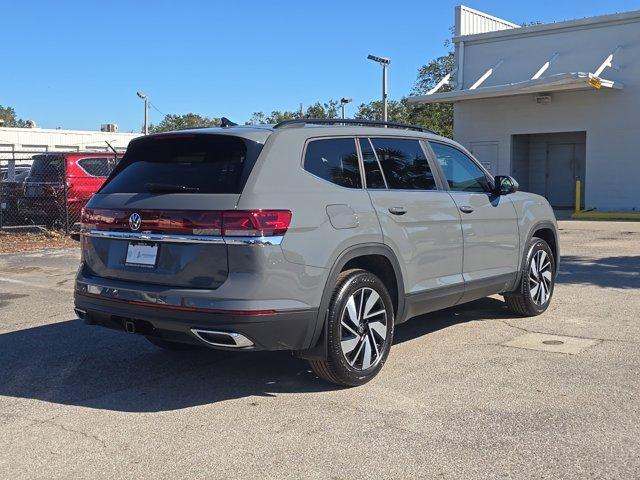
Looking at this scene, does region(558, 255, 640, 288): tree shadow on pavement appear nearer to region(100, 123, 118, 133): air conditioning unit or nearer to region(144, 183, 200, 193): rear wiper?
region(144, 183, 200, 193): rear wiper

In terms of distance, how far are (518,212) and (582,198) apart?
20657mm

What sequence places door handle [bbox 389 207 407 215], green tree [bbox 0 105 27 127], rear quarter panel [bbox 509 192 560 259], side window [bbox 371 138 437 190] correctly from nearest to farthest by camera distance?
door handle [bbox 389 207 407 215], side window [bbox 371 138 437 190], rear quarter panel [bbox 509 192 560 259], green tree [bbox 0 105 27 127]

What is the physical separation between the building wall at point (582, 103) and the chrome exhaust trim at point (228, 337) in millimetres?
21937

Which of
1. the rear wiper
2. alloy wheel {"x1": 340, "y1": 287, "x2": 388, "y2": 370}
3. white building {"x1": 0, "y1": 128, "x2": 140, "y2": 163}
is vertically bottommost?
alloy wheel {"x1": 340, "y1": 287, "x2": 388, "y2": 370}

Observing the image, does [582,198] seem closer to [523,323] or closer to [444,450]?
[523,323]

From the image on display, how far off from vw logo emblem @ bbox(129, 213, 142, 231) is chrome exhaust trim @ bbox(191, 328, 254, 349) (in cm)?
86

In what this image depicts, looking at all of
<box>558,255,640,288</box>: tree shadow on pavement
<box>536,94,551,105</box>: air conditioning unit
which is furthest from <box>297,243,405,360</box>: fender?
<box>536,94,551,105</box>: air conditioning unit

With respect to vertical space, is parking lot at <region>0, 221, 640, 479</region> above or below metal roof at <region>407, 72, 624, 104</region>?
below

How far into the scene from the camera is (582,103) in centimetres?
2448

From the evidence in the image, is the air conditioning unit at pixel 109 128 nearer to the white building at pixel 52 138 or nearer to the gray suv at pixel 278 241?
the white building at pixel 52 138

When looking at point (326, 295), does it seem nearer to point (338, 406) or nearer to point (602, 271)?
point (338, 406)

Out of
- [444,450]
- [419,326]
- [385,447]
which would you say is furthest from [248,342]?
[419,326]

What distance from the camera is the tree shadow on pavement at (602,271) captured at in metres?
9.62

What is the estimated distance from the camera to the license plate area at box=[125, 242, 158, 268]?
4.82 meters
